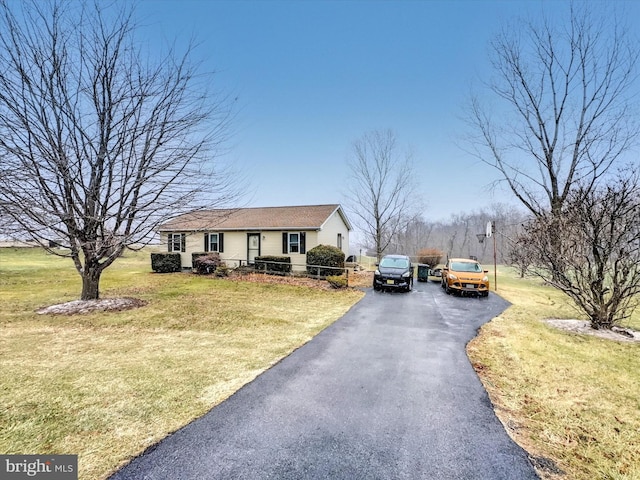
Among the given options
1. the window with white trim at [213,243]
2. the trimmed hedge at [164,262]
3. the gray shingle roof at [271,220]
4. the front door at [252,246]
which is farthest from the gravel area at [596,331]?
the trimmed hedge at [164,262]

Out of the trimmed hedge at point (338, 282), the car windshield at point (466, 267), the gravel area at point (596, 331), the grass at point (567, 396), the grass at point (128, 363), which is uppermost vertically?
the car windshield at point (466, 267)

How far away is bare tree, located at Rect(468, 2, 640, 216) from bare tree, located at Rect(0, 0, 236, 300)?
39.3ft

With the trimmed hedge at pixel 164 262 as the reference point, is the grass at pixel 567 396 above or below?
below

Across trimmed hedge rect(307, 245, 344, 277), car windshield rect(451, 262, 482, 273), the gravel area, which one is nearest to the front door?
trimmed hedge rect(307, 245, 344, 277)

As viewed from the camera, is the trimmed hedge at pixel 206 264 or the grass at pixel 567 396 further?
the trimmed hedge at pixel 206 264

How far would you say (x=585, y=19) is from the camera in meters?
11.8

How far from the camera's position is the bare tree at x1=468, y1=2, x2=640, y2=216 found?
11.4 m

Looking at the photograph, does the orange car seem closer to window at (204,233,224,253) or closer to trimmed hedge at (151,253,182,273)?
window at (204,233,224,253)

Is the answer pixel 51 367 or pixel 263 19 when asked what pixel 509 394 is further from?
pixel 263 19

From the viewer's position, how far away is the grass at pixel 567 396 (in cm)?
283

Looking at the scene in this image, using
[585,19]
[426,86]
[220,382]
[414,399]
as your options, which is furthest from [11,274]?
[585,19]

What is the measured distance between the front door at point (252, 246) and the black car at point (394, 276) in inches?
322

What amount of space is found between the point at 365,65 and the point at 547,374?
17438 mm

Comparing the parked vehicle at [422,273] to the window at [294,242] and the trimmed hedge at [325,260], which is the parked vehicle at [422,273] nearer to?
the trimmed hedge at [325,260]
